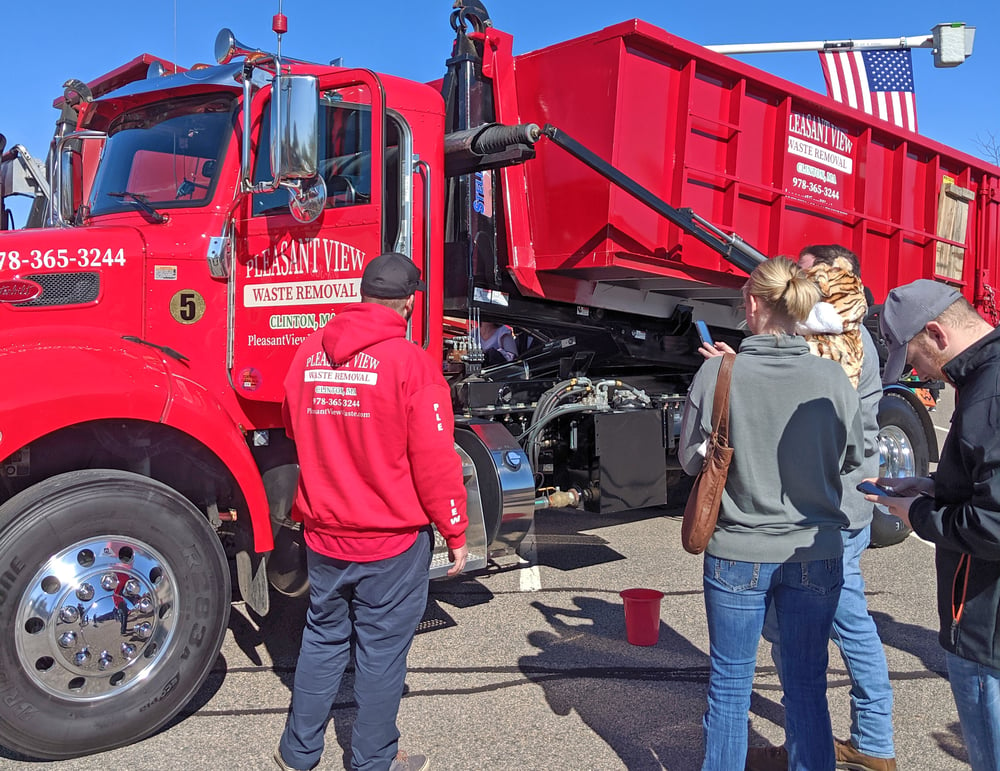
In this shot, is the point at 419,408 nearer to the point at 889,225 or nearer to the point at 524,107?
the point at 524,107

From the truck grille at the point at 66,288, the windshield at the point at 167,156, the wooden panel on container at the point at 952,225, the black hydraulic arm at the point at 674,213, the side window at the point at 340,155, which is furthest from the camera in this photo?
the wooden panel on container at the point at 952,225

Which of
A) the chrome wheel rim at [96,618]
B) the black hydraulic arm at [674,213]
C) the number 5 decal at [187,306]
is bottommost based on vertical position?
the chrome wheel rim at [96,618]

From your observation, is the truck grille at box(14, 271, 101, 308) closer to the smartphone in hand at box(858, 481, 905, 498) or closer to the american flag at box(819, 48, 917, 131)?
the smartphone in hand at box(858, 481, 905, 498)

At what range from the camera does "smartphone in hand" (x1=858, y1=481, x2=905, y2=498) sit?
7.59ft

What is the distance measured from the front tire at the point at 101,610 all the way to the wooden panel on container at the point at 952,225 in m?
6.42

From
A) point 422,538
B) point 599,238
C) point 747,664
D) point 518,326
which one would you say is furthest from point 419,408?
point 518,326

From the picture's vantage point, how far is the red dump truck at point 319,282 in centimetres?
324

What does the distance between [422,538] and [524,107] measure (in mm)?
3186

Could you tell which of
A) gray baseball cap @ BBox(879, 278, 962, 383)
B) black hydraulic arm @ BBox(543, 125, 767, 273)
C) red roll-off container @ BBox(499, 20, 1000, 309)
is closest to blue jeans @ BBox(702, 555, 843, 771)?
gray baseball cap @ BBox(879, 278, 962, 383)

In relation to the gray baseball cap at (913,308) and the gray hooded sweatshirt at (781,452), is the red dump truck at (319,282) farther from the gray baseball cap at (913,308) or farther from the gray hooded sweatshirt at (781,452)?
the gray baseball cap at (913,308)

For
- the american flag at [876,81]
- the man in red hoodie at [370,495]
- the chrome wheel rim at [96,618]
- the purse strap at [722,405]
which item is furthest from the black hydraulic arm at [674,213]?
the american flag at [876,81]

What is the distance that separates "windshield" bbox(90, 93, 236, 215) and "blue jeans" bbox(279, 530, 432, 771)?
6.84ft

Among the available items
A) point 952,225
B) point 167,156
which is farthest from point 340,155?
point 952,225

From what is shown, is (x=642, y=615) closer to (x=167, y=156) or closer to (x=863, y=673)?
(x=863, y=673)
